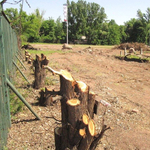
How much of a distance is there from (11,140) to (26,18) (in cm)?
4176

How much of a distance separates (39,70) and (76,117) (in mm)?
3994

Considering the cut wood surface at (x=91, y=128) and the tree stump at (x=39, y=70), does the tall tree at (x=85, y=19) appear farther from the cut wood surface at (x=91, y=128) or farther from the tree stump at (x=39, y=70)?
the cut wood surface at (x=91, y=128)

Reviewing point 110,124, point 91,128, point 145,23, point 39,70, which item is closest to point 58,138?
point 91,128

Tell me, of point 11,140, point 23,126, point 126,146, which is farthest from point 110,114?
point 11,140

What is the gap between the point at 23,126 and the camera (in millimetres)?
3873

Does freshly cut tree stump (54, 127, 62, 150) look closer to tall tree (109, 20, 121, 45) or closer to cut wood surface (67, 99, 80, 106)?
cut wood surface (67, 99, 80, 106)

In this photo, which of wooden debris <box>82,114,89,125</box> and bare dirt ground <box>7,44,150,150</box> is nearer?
wooden debris <box>82,114,89,125</box>

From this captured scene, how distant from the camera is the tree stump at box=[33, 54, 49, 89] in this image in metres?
5.98

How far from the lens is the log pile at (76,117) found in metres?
2.21

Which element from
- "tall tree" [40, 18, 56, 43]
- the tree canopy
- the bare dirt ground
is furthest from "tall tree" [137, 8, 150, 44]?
the bare dirt ground

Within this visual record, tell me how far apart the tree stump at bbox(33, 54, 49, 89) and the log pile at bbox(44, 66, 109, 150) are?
3.74m

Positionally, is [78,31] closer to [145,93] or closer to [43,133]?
[145,93]

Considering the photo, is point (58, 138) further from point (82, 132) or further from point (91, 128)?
point (91, 128)

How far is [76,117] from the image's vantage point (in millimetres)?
2242
